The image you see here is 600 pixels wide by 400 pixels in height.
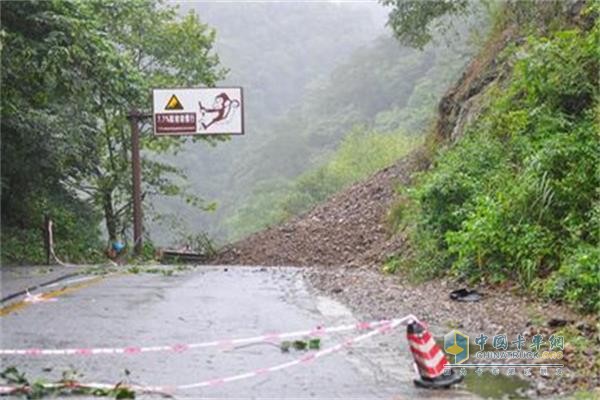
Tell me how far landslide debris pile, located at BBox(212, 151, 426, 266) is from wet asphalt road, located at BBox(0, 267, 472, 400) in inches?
319

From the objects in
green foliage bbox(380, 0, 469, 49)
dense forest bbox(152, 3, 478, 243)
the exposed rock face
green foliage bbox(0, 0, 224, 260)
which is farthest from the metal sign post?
dense forest bbox(152, 3, 478, 243)

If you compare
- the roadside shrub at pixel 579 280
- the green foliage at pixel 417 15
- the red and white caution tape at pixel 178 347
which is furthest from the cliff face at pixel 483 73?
the red and white caution tape at pixel 178 347

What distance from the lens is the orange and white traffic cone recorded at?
609 centimetres

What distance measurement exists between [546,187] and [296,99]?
88.3 meters

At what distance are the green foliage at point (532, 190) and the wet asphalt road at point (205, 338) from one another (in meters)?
2.10

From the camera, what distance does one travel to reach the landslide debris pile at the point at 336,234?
68.7ft

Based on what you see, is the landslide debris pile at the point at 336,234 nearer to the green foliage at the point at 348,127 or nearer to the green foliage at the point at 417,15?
the green foliage at the point at 417,15

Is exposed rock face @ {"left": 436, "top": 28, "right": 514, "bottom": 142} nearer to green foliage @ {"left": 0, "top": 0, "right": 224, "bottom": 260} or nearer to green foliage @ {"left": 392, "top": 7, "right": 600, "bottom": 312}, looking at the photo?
green foliage @ {"left": 392, "top": 7, "right": 600, "bottom": 312}

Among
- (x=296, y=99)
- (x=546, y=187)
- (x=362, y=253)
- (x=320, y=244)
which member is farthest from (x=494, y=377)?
(x=296, y=99)

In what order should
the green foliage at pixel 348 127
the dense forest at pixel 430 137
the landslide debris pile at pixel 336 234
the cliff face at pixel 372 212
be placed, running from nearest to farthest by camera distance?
the dense forest at pixel 430 137
the cliff face at pixel 372 212
the landslide debris pile at pixel 336 234
the green foliage at pixel 348 127

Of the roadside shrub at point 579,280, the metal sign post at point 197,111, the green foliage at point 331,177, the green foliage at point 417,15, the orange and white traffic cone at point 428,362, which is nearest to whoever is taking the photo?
the orange and white traffic cone at point 428,362

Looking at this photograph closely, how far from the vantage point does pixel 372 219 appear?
2259cm

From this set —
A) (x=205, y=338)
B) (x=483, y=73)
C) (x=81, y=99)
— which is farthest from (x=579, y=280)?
(x=81, y=99)

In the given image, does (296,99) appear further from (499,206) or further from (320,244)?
(499,206)
